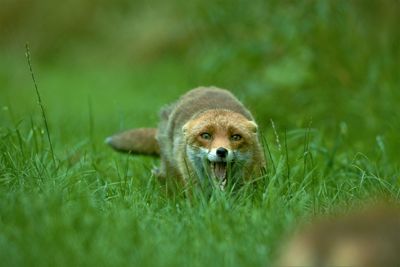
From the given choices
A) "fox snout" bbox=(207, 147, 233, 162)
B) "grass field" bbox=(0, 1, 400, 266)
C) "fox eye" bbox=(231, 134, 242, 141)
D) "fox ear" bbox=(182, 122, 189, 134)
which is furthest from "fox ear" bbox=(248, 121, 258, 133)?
"fox ear" bbox=(182, 122, 189, 134)

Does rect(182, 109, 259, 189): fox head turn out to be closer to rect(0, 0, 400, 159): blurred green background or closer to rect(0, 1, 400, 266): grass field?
rect(0, 1, 400, 266): grass field

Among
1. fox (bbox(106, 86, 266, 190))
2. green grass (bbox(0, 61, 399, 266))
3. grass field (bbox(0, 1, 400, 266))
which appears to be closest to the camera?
green grass (bbox(0, 61, 399, 266))

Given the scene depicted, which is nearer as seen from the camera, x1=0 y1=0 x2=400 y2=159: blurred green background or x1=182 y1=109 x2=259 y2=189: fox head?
x1=182 y1=109 x2=259 y2=189: fox head

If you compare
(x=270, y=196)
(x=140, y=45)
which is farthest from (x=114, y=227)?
(x=140, y=45)

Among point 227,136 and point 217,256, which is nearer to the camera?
point 217,256

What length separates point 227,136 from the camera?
6.51 metres

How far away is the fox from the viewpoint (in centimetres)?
638

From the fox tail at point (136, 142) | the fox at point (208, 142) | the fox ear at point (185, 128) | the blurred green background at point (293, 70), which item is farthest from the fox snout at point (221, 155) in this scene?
the blurred green background at point (293, 70)

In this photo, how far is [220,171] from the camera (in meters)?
6.35

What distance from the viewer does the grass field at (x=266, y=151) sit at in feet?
14.4

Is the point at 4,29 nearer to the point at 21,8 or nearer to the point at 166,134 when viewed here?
the point at 21,8

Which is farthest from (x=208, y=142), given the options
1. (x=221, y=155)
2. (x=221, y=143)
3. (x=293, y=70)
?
(x=293, y=70)

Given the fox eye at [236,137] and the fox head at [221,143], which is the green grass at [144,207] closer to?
the fox head at [221,143]

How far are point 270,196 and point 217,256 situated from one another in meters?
1.07
